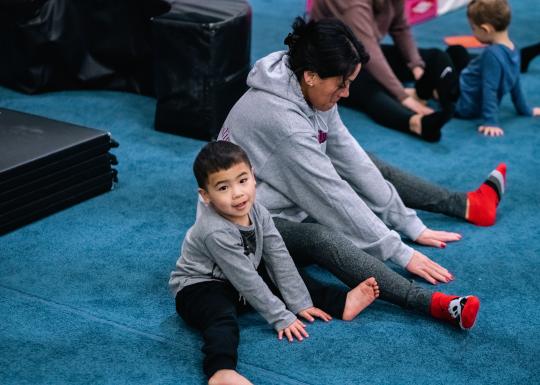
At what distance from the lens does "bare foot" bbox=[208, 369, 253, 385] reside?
163cm

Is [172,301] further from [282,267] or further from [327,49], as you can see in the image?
[327,49]

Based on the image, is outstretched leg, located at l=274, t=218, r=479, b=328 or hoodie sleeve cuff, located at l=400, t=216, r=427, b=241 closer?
outstretched leg, located at l=274, t=218, r=479, b=328

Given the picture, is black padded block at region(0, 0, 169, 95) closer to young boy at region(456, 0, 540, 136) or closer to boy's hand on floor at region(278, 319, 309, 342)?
young boy at region(456, 0, 540, 136)

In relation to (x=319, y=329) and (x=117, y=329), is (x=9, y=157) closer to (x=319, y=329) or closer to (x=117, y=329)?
(x=117, y=329)

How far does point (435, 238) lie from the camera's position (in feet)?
7.51

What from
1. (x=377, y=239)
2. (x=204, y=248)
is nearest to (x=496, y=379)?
(x=377, y=239)

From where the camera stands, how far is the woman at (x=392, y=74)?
312 cm

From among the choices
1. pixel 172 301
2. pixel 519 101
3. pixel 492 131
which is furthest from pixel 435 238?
pixel 519 101

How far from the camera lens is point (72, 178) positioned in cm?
249

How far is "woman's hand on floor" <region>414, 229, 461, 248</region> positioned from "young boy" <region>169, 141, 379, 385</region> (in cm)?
43

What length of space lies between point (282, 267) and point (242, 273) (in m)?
0.13

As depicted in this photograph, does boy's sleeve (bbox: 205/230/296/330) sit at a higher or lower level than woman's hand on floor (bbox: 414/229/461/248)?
higher

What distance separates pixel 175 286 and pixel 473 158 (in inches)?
57.3

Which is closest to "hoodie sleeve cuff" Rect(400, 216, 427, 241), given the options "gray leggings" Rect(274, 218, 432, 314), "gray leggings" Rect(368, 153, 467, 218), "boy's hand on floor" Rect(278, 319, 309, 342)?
"gray leggings" Rect(368, 153, 467, 218)
